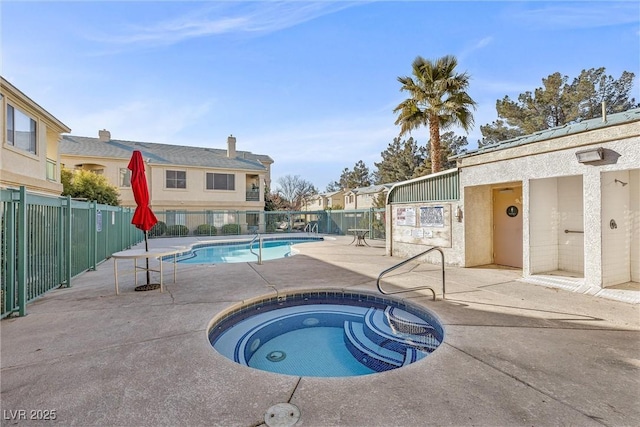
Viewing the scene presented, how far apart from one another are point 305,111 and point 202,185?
11452 millimetres

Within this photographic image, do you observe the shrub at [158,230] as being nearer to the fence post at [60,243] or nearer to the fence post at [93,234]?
the fence post at [93,234]

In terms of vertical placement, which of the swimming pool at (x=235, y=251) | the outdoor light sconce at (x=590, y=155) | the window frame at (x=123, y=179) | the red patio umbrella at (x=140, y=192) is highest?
the window frame at (x=123, y=179)

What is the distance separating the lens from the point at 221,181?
926 inches

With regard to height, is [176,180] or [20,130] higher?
[20,130]

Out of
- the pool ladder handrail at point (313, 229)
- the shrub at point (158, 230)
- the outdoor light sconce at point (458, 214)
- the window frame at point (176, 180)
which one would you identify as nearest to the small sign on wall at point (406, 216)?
the outdoor light sconce at point (458, 214)

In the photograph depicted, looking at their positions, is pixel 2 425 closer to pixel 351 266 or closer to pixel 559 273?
pixel 351 266

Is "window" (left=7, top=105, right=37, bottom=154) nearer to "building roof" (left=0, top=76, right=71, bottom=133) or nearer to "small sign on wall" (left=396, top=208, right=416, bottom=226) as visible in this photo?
"building roof" (left=0, top=76, right=71, bottom=133)

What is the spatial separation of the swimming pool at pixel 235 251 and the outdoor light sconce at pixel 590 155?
382 inches

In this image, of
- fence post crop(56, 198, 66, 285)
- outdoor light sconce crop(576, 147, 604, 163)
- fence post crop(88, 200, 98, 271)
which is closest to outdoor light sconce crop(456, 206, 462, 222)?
outdoor light sconce crop(576, 147, 604, 163)

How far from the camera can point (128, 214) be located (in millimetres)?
12680

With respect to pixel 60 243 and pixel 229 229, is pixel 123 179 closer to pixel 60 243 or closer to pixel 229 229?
pixel 229 229

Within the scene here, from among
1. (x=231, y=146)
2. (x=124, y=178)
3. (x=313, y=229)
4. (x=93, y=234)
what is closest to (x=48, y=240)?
(x=93, y=234)

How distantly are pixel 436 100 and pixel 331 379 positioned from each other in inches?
547

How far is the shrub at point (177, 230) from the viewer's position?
20309 millimetres
